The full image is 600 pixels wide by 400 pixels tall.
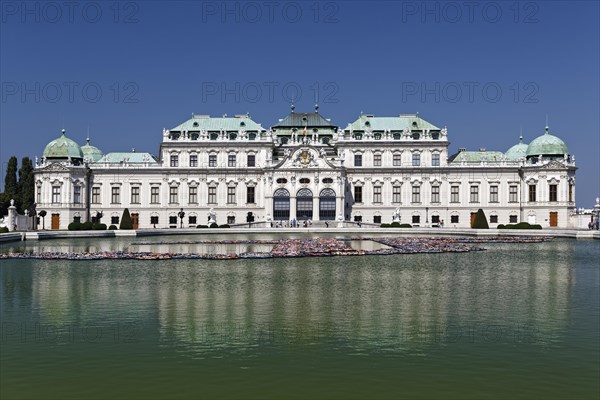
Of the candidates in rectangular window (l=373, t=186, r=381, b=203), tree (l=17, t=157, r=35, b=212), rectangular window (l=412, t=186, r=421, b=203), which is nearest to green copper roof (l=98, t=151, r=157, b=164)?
tree (l=17, t=157, r=35, b=212)

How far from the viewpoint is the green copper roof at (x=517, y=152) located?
98.6m

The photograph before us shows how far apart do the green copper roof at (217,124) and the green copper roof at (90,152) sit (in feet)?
54.6

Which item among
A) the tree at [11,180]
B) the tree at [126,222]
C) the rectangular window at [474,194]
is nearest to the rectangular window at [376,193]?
the rectangular window at [474,194]

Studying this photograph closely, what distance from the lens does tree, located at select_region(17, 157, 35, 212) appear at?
3871 inches

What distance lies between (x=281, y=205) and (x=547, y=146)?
40.2 meters

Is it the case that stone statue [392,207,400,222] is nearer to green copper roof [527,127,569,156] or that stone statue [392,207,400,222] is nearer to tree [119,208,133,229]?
green copper roof [527,127,569,156]

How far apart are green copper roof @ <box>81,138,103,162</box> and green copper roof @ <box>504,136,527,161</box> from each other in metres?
66.4

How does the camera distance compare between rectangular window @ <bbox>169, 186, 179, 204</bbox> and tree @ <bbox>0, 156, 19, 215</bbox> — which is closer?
rectangular window @ <bbox>169, 186, 179, 204</bbox>

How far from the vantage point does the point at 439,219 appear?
9331 cm

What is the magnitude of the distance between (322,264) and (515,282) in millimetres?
11460

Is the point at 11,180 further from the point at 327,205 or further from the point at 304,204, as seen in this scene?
the point at 327,205

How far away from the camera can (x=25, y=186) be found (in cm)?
9944

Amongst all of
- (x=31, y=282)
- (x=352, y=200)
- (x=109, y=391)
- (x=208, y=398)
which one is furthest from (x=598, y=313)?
(x=352, y=200)

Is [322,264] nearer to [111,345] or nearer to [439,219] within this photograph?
[111,345]
